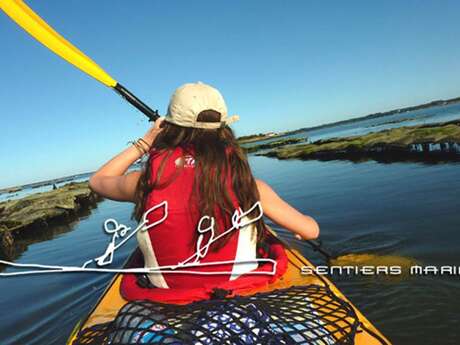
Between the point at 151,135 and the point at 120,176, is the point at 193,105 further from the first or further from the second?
the point at 120,176

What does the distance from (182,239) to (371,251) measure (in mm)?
5109

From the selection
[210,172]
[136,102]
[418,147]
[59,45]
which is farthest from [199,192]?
[418,147]

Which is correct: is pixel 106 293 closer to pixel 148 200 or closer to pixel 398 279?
pixel 148 200

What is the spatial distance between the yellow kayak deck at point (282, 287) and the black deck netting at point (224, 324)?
13.8 inches

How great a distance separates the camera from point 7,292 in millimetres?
7895

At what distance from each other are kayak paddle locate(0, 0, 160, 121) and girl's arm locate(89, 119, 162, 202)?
215 cm

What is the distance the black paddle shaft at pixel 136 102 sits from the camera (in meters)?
4.98

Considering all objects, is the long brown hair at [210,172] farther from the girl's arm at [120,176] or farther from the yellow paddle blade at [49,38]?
the yellow paddle blade at [49,38]

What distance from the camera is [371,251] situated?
6473 mm

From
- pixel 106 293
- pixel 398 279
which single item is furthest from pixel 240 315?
pixel 398 279

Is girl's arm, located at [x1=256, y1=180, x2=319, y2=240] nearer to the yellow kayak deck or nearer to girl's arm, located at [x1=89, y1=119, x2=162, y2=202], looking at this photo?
the yellow kayak deck

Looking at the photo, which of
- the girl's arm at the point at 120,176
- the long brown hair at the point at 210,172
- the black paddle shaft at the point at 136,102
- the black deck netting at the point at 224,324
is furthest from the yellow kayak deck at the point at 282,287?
the black paddle shaft at the point at 136,102

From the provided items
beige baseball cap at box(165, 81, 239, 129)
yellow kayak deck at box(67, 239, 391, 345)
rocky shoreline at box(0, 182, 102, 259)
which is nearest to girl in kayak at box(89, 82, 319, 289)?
beige baseball cap at box(165, 81, 239, 129)

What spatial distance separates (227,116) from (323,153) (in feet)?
88.6
